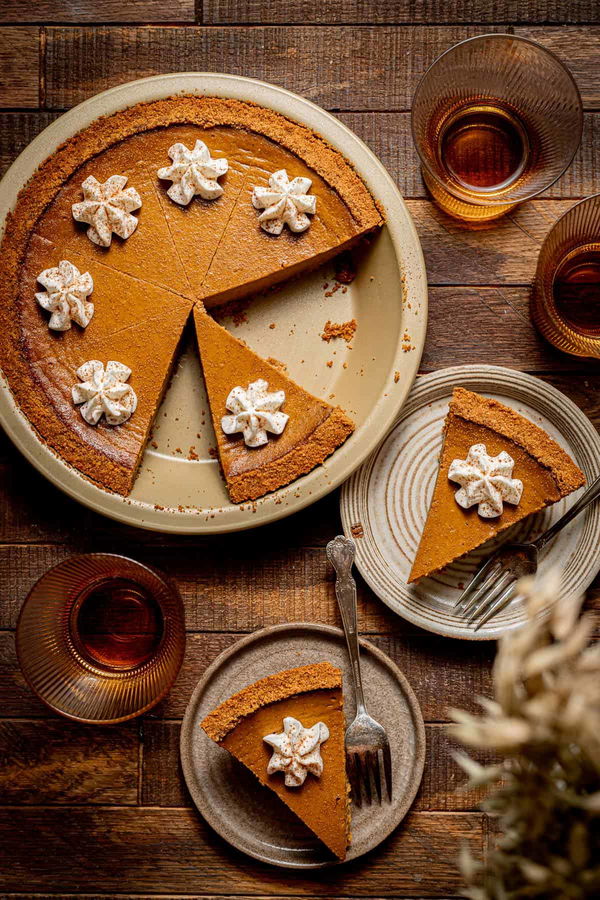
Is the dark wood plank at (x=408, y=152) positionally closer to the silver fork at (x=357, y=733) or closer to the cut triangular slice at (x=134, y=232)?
the cut triangular slice at (x=134, y=232)

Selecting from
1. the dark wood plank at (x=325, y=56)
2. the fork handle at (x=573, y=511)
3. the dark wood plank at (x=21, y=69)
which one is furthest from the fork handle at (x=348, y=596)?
the dark wood plank at (x=21, y=69)

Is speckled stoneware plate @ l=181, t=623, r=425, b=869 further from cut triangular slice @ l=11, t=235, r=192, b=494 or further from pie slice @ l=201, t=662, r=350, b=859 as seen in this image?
cut triangular slice @ l=11, t=235, r=192, b=494

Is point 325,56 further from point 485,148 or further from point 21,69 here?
point 21,69

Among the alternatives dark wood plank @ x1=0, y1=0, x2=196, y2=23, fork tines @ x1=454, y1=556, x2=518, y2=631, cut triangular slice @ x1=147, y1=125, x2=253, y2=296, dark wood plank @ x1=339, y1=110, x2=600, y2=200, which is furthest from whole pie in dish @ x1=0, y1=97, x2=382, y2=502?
fork tines @ x1=454, y1=556, x2=518, y2=631

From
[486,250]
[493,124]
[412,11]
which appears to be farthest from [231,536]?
[412,11]

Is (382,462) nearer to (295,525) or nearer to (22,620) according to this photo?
(295,525)
